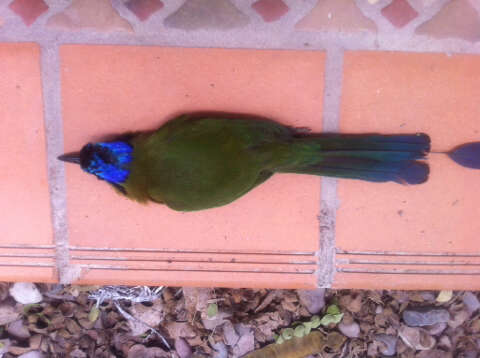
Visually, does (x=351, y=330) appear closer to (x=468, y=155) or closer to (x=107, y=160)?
(x=468, y=155)

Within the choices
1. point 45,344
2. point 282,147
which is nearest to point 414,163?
point 282,147

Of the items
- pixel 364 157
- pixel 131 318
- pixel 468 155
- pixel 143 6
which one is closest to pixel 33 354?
pixel 131 318

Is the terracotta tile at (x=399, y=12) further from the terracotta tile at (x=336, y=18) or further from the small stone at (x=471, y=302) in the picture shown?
the small stone at (x=471, y=302)

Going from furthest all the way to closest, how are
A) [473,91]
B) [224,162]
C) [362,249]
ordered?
[362,249] → [473,91] → [224,162]

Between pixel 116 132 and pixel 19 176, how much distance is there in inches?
18.3

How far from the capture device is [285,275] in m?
1.96

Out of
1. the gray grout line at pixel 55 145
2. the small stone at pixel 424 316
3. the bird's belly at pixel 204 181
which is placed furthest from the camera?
the small stone at pixel 424 316

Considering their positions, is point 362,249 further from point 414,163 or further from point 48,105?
point 48,105

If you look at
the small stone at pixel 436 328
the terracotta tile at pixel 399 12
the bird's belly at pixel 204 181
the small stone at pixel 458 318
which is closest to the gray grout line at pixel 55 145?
the bird's belly at pixel 204 181

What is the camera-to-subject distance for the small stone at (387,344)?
2016 mm

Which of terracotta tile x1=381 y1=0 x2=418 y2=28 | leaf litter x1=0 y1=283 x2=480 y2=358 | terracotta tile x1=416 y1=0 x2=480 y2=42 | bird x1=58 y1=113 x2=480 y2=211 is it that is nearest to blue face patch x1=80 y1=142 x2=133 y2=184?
bird x1=58 y1=113 x2=480 y2=211

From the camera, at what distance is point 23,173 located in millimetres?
1855

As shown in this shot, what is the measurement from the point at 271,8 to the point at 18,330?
1829 millimetres

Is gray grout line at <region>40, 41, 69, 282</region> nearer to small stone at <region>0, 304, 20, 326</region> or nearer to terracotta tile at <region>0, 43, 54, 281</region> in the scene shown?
terracotta tile at <region>0, 43, 54, 281</region>
